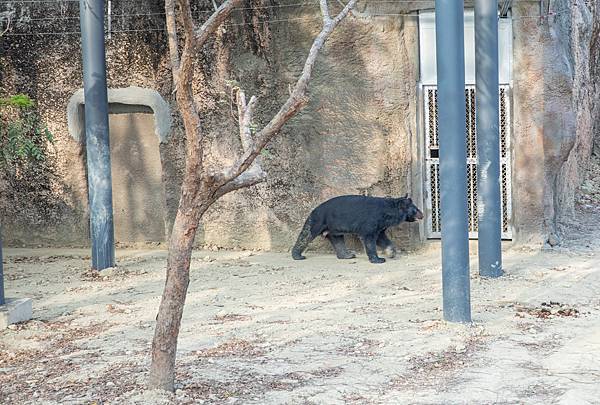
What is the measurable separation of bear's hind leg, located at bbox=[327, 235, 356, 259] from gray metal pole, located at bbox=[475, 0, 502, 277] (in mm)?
2053

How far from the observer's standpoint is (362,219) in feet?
37.1

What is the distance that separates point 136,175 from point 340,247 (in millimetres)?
3118

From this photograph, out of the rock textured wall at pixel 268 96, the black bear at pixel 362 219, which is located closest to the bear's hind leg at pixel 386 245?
the black bear at pixel 362 219

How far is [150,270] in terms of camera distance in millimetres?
11164

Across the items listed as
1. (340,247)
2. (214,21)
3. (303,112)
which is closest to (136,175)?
(303,112)

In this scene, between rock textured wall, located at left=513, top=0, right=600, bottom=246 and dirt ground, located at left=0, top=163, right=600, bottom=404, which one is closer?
dirt ground, located at left=0, top=163, right=600, bottom=404

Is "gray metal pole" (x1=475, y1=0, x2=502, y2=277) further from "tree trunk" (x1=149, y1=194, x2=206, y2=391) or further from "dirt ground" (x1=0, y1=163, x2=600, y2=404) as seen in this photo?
"tree trunk" (x1=149, y1=194, x2=206, y2=391)

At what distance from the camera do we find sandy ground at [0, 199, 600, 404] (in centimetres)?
649

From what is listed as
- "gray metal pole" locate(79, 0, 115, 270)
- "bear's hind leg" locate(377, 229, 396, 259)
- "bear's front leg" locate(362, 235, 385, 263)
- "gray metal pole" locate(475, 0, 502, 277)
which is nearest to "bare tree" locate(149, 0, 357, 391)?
"gray metal pole" locate(475, 0, 502, 277)

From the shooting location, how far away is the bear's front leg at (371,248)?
1123 centimetres

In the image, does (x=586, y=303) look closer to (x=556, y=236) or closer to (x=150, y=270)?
(x=556, y=236)

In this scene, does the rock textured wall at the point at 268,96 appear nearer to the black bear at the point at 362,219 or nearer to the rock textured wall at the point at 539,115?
the black bear at the point at 362,219

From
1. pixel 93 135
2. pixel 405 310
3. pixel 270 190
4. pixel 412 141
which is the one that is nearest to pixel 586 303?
pixel 405 310

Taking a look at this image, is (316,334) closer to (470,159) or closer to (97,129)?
(97,129)
